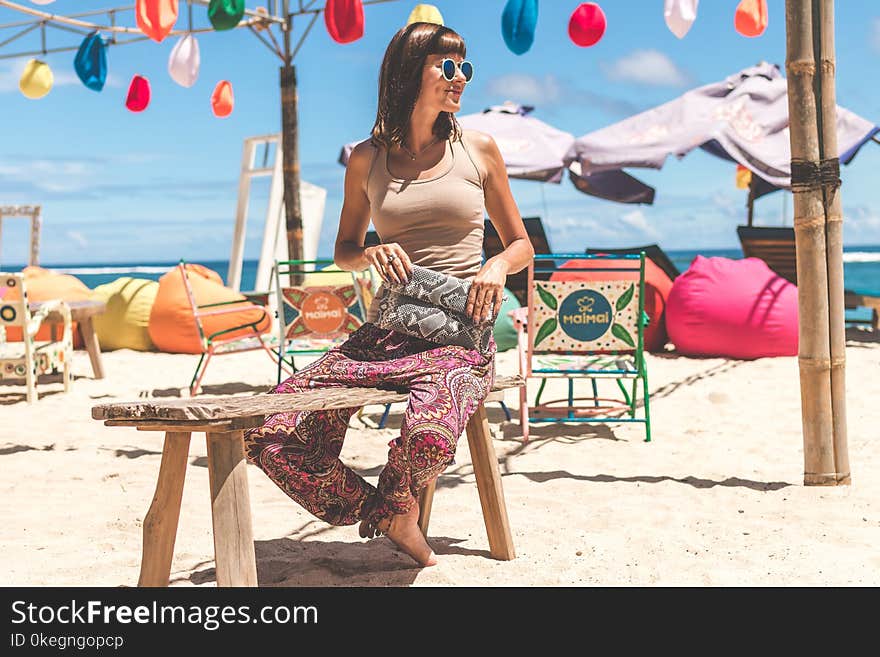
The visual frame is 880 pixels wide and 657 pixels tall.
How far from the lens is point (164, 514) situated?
2.58m

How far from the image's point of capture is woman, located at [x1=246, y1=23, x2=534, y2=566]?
2.75 m

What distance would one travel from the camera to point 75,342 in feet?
31.4

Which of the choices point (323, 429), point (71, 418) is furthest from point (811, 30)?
point (71, 418)

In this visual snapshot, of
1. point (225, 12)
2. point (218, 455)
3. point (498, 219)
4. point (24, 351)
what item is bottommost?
point (24, 351)

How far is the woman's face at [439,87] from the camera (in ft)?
9.10

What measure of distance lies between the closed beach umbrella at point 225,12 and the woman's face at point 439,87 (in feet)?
17.1

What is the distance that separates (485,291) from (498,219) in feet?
1.08

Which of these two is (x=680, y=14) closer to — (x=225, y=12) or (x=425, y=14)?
(x=425, y=14)

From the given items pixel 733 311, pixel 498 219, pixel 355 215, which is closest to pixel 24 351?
pixel 355 215

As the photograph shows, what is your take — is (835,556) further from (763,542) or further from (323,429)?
(323,429)

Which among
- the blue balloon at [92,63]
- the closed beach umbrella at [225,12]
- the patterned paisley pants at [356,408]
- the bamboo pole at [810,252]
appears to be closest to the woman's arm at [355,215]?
the patterned paisley pants at [356,408]

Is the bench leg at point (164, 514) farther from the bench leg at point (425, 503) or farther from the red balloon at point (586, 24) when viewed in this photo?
the red balloon at point (586, 24)

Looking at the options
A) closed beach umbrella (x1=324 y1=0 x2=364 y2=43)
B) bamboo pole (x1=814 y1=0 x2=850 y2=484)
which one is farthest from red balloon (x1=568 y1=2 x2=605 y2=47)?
bamboo pole (x1=814 y1=0 x2=850 y2=484)
